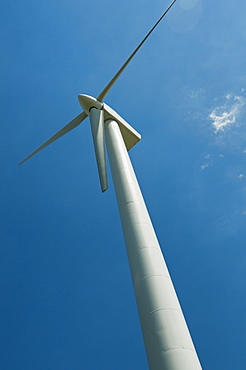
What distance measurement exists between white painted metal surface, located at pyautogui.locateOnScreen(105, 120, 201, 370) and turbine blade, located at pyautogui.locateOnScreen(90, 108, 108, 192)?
1.21 metres

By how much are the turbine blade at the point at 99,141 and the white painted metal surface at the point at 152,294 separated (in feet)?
3.97

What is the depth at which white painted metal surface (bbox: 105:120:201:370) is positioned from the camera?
7.65m

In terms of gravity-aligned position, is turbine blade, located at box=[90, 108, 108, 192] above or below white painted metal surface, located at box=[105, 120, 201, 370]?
above

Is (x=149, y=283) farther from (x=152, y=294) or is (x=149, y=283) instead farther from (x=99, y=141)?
(x=99, y=141)

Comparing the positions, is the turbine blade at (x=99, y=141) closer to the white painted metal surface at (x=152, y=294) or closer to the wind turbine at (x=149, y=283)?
the wind turbine at (x=149, y=283)

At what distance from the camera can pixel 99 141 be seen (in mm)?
16047

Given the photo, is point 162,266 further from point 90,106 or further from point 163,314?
point 90,106

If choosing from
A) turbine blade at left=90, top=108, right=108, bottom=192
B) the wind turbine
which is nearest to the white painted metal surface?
the wind turbine

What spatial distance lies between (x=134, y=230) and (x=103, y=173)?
4.26 meters

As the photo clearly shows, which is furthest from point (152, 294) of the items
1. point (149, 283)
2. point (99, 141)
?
point (99, 141)

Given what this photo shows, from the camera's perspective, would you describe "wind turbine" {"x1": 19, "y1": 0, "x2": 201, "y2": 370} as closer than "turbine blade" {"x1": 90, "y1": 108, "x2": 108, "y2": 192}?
Yes

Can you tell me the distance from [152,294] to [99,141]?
914cm

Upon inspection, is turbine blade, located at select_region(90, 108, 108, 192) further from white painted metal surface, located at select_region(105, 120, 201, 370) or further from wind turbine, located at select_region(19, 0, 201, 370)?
white painted metal surface, located at select_region(105, 120, 201, 370)

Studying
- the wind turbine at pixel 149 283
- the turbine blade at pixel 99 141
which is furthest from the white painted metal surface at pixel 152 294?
the turbine blade at pixel 99 141
